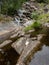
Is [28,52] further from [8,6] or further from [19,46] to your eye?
[8,6]

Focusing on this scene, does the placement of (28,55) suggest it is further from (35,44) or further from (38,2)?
(38,2)

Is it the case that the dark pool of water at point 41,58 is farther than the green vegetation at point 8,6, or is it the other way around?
the green vegetation at point 8,6

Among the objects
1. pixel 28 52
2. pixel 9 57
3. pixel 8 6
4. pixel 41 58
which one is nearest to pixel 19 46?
pixel 28 52

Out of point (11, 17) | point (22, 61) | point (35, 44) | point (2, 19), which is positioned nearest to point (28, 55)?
point (22, 61)

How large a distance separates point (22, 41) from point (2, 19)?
54.8ft

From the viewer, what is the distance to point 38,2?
56406 mm

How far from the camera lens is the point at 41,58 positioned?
14391 millimetres

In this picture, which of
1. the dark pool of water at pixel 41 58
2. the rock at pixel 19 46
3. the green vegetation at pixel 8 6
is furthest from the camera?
the green vegetation at pixel 8 6

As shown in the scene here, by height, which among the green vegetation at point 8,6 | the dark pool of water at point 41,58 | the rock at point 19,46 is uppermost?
the dark pool of water at point 41,58

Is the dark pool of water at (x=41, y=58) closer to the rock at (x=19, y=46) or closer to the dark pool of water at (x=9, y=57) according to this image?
the dark pool of water at (x=9, y=57)

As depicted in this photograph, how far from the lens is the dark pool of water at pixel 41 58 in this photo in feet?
45.1

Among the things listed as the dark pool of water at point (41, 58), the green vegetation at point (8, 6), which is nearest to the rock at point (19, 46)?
the dark pool of water at point (41, 58)

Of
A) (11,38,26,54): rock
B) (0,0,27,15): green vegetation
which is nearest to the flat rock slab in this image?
(11,38,26,54): rock

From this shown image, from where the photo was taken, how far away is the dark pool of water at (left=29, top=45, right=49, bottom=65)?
13.7 meters
